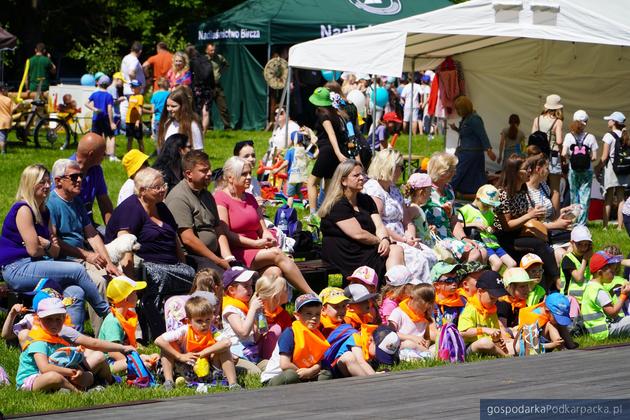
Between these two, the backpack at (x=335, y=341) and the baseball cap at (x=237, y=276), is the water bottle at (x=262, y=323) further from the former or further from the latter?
the backpack at (x=335, y=341)

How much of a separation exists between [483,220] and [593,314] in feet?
5.46

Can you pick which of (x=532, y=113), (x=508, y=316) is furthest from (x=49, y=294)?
(x=532, y=113)

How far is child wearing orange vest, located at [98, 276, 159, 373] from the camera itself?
8250 mm

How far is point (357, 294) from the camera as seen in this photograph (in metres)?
8.77

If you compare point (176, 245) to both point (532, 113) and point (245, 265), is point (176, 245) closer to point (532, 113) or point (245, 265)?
point (245, 265)

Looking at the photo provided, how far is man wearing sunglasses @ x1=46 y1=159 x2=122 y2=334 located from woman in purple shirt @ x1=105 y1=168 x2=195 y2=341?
187 mm

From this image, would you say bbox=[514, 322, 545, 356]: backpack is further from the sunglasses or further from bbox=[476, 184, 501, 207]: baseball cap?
the sunglasses

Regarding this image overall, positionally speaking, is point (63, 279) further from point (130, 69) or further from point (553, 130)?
point (130, 69)

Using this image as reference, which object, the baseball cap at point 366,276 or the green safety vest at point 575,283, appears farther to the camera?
the green safety vest at point 575,283

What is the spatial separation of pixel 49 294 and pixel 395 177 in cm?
410

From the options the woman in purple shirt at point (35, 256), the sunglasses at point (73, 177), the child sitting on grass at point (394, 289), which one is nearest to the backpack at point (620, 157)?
the child sitting on grass at point (394, 289)

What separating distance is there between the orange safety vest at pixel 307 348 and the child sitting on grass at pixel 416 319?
107 centimetres

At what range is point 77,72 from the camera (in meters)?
44.5

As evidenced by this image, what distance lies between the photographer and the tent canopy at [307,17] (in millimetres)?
25562
